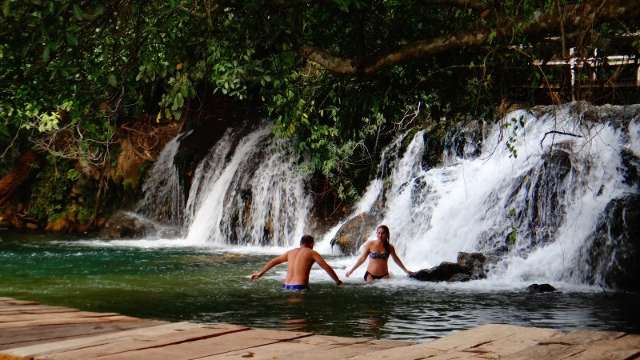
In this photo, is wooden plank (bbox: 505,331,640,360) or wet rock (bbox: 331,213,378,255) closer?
wooden plank (bbox: 505,331,640,360)

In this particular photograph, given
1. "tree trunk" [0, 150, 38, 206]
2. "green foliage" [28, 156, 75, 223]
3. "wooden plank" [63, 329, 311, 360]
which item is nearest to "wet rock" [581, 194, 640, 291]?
"wooden plank" [63, 329, 311, 360]

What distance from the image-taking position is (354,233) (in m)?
19.8

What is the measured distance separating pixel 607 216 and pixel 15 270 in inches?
445

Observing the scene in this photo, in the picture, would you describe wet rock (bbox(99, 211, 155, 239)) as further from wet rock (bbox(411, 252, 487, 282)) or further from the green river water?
wet rock (bbox(411, 252, 487, 282))

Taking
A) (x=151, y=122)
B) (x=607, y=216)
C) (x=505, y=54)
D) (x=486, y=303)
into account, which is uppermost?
(x=151, y=122)

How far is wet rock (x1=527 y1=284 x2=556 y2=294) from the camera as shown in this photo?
13.4 metres

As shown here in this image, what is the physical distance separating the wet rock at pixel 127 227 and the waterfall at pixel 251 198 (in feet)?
4.23

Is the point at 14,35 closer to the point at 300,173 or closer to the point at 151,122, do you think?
the point at 300,173

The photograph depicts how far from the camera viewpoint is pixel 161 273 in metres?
16.6

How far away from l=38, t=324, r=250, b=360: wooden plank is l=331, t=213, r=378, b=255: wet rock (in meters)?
15.0

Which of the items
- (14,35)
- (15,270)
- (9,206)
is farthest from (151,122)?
(14,35)

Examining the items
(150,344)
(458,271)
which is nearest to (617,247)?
(458,271)

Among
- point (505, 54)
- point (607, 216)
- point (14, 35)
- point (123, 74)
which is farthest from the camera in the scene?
point (607, 216)

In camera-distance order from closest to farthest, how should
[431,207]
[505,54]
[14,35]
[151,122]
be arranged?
[14,35]
[505,54]
[431,207]
[151,122]
